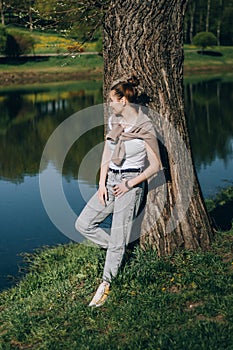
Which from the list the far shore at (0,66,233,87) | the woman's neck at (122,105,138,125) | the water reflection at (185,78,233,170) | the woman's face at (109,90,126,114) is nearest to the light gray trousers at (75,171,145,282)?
the woman's neck at (122,105,138,125)

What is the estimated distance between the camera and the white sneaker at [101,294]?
5.92 metres

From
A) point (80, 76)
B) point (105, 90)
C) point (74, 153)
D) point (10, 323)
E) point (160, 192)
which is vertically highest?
point (105, 90)

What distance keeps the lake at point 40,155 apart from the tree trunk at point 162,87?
3350mm

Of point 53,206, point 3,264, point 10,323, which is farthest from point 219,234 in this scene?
point 53,206

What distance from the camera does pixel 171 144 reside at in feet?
22.6

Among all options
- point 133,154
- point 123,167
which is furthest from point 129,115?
point 123,167

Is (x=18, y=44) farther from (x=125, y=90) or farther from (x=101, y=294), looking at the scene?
(x=101, y=294)

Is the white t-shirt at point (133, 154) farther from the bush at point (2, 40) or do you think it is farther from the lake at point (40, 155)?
the bush at point (2, 40)

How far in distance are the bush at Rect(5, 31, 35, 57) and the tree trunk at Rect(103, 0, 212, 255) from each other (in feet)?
178

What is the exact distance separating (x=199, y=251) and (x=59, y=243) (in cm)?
463

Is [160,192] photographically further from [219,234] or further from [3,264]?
[3,264]

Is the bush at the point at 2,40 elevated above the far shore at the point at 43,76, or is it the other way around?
the bush at the point at 2,40

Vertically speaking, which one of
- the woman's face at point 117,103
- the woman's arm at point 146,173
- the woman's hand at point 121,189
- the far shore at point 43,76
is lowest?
the far shore at point 43,76

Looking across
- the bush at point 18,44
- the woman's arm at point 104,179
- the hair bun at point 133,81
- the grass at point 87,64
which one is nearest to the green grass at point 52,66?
the grass at point 87,64
